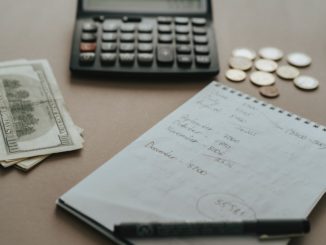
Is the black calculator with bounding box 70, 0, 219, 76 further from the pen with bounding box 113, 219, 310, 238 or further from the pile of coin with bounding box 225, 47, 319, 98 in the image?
the pen with bounding box 113, 219, 310, 238

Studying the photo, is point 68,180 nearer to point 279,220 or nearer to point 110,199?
point 110,199

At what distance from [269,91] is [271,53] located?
100mm

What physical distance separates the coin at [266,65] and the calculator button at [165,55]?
5.0 inches

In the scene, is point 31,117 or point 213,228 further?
point 31,117

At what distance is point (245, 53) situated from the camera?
722mm

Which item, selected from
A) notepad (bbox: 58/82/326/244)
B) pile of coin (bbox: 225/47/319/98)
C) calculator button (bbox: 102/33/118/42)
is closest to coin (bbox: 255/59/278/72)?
pile of coin (bbox: 225/47/319/98)

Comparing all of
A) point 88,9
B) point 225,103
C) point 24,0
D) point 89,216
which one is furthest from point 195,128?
Result: point 24,0

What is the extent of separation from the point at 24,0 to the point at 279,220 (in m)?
0.59


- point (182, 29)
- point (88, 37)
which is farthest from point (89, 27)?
point (182, 29)

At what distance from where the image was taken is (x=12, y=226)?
45 centimetres

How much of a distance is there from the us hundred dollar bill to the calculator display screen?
5.1 inches

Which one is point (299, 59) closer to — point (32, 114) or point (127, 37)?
point (127, 37)

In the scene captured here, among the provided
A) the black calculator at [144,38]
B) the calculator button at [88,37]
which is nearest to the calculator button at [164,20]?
the black calculator at [144,38]

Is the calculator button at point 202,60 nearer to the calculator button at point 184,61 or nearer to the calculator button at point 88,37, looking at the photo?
the calculator button at point 184,61
